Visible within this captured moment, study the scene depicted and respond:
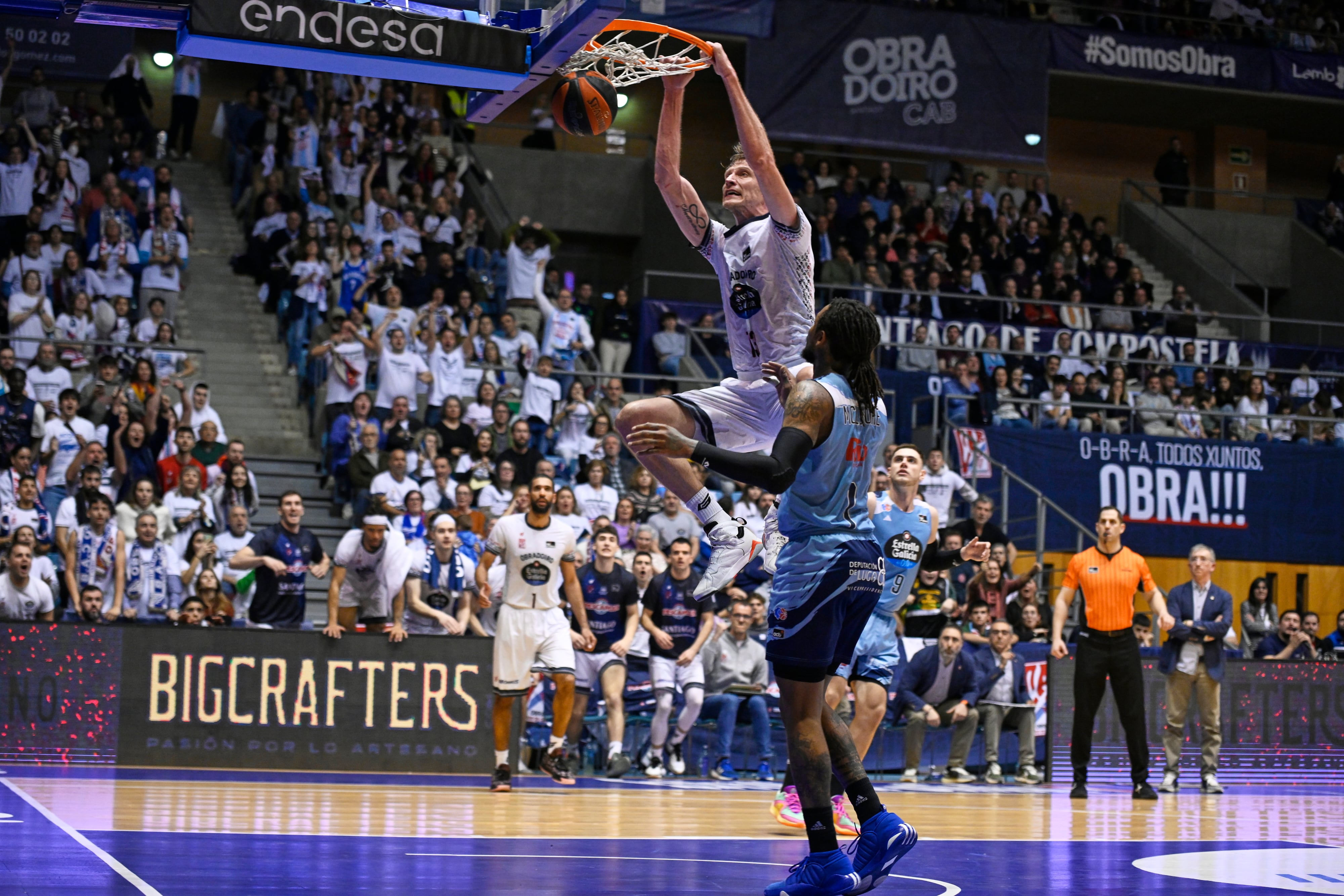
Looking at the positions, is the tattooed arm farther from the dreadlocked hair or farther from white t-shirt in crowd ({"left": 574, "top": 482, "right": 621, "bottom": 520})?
white t-shirt in crowd ({"left": 574, "top": 482, "right": 621, "bottom": 520})

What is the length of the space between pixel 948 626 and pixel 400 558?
18.2 feet

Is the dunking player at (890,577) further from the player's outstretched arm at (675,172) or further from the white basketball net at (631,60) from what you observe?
the white basketball net at (631,60)

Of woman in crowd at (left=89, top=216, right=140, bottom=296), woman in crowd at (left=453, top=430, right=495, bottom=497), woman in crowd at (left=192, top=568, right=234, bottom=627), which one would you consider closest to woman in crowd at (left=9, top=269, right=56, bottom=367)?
woman in crowd at (left=89, top=216, right=140, bottom=296)

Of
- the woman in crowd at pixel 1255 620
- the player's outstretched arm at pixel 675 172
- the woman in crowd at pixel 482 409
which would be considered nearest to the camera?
the player's outstretched arm at pixel 675 172

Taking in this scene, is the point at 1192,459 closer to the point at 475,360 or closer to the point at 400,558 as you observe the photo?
the point at 475,360

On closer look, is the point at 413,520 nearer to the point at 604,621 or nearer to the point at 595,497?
the point at 595,497

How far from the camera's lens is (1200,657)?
16156 millimetres

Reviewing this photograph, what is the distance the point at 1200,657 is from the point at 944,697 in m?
→ 2.72

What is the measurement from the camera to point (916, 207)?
26609 millimetres

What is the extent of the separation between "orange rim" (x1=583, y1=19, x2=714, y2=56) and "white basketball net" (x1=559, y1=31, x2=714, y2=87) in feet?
0.06

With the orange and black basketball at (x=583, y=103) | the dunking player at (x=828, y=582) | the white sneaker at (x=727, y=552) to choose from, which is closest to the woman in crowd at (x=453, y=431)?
the orange and black basketball at (x=583, y=103)

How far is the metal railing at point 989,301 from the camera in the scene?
75.9ft

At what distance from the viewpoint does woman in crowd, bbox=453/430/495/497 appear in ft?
57.7

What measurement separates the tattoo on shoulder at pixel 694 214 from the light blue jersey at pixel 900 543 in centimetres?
264
